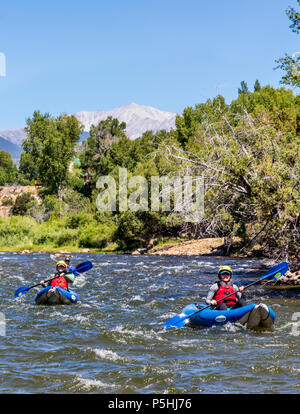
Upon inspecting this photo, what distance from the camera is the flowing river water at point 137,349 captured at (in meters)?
6.69

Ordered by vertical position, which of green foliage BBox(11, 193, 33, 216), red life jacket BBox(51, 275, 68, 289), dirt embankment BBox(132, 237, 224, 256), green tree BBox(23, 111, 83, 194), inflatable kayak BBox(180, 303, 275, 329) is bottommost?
dirt embankment BBox(132, 237, 224, 256)

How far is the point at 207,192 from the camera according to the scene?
1364 centimetres

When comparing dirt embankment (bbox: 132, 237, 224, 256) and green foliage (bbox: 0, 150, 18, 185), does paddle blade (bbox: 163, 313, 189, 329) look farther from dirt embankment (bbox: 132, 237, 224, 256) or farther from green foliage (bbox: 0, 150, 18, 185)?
green foliage (bbox: 0, 150, 18, 185)

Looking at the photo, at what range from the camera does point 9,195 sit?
74.7m

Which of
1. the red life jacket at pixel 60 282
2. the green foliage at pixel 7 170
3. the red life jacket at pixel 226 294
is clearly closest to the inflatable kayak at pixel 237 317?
the red life jacket at pixel 226 294

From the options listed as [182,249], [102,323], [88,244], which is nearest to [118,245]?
[88,244]

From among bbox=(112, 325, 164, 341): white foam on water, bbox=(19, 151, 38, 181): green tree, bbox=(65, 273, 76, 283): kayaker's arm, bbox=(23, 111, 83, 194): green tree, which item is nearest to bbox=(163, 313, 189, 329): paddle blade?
bbox=(112, 325, 164, 341): white foam on water

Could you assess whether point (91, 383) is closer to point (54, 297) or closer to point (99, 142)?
point (54, 297)

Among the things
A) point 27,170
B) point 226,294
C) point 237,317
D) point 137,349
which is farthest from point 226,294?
point 27,170

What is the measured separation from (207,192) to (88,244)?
101ft

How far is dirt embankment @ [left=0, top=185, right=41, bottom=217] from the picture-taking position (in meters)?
71.1

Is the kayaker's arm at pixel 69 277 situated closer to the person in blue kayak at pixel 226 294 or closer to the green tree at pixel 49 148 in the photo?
the person in blue kayak at pixel 226 294

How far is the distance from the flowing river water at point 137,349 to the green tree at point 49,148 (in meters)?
43.5

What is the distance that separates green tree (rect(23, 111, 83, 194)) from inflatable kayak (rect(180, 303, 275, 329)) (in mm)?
48244
